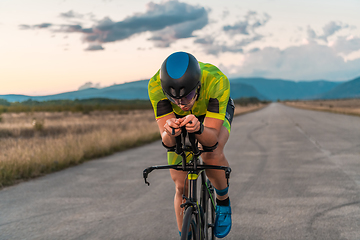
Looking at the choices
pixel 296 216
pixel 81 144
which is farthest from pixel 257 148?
pixel 296 216

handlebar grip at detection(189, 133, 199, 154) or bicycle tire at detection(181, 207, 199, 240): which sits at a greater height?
handlebar grip at detection(189, 133, 199, 154)

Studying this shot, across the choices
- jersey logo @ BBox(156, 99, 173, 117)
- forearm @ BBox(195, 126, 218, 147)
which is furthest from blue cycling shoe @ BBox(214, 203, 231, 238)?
jersey logo @ BBox(156, 99, 173, 117)

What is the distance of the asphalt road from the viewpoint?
12.1 ft

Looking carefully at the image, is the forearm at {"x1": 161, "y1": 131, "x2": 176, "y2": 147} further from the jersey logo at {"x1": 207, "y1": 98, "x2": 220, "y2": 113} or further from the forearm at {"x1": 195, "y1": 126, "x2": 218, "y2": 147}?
the jersey logo at {"x1": 207, "y1": 98, "x2": 220, "y2": 113}

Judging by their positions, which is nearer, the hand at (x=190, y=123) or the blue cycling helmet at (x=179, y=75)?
the hand at (x=190, y=123)

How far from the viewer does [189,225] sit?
2.14 meters

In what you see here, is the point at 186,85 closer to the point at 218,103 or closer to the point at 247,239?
the point at 218,103

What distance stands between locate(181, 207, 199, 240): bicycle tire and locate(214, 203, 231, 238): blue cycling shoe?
2.14ft

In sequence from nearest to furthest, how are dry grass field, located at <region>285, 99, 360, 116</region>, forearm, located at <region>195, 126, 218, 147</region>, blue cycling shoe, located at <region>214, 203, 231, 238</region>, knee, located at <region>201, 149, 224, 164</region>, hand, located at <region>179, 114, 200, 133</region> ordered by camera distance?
1. hand, located at <region>179, 114, 200, 133</region>
2. forearm, located at <region>195, 126, 218, 147</region>
3. knee, located at <region>201, 149, 224, 164</region>
4. blue cycling shoe, located at <region>214, 203, 231, 238</region>
5. dry grass field, located at <region>285, 99, 360, 116</region>

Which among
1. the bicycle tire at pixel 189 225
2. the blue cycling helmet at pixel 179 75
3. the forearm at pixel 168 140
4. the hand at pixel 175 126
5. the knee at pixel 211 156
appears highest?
the blue cycling helmet at pixel 179 75

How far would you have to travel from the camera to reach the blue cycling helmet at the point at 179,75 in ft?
6.87

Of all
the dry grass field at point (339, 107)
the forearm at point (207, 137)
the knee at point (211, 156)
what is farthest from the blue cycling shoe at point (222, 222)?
the dry grass field at point (339, 107)

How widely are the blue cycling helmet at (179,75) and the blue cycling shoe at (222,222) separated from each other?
4.48 ft

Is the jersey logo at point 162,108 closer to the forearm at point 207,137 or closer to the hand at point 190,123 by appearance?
the forearm at point 207,137
